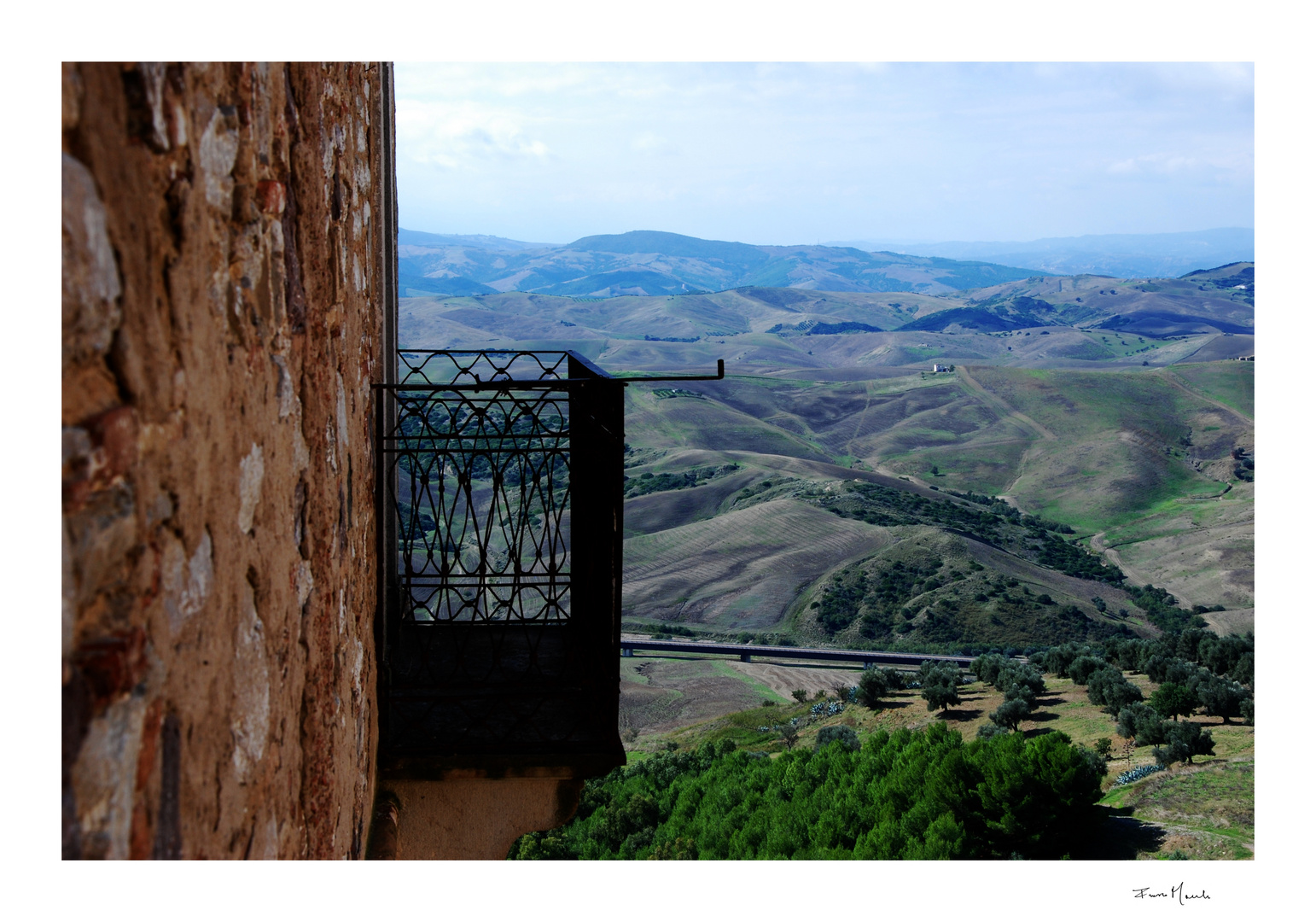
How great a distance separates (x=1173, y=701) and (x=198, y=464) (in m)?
20.1

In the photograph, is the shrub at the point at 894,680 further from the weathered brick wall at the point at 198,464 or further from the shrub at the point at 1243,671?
the weathered brick wall at the point at 198,464

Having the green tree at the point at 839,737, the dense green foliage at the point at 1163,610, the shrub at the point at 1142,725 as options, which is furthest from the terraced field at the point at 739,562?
the shrub at the point at 1142,725

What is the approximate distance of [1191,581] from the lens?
37.0 metres

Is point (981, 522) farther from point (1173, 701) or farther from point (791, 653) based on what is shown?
point (1173, 701)

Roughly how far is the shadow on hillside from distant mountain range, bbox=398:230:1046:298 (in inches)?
4916

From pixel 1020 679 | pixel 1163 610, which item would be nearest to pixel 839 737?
pixel 1020 679

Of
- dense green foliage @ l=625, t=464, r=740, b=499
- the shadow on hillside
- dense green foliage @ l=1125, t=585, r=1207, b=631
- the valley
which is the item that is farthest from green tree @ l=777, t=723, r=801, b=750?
dense green foliage @ l=625, t=464, r=740, b=499

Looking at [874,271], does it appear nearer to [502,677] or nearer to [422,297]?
[422,297]

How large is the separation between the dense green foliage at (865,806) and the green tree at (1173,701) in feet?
14.0

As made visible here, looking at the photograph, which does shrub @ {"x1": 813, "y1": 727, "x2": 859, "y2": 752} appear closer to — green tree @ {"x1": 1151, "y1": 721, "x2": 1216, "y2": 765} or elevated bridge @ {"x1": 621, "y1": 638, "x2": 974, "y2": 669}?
green tree @ {"x1": 1151, "y1": 721, "x2": 1216, "y2": 765}

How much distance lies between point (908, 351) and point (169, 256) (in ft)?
330

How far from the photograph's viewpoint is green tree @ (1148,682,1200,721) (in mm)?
17953

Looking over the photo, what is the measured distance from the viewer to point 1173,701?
1803 centimetres

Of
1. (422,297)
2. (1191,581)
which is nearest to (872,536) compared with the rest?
(1191,581)
